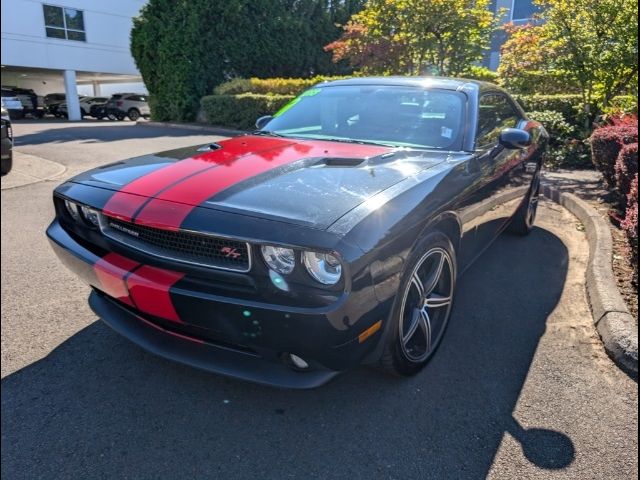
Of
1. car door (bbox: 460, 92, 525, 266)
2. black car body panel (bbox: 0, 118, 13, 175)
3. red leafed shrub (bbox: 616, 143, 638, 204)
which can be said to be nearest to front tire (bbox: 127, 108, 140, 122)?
black car body panel (bbox: 0, 118, 13, 175)

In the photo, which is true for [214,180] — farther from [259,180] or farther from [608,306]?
[608,306]

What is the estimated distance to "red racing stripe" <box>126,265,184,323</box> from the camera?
6.26 ft

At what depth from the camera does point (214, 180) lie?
85.4 inches

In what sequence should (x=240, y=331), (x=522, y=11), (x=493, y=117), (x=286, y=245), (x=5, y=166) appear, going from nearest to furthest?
(x=286, y=245) → (x=240, y=331) → (x=493, y=117) → (x=5, y=166) → (x=522, y=11)

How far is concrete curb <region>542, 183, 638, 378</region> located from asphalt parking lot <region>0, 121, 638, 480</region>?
0.08 meters

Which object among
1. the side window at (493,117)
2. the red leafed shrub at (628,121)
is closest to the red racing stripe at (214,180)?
the side window at (493,117)

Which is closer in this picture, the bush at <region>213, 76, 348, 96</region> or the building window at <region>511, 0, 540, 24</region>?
the building window at <region>511, 0, 540, 24</region>

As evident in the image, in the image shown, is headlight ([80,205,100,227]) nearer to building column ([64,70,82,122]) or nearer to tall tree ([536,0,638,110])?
tall tree ([536,0,638,110])

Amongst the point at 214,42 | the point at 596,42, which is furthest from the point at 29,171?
the point at 214,42

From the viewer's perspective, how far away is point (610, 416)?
2189mm

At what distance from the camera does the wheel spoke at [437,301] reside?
8.12 ft

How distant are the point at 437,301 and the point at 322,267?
3.34ft

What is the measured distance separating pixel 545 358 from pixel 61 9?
2815 cm

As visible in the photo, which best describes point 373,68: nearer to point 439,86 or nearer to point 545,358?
point 439,86
